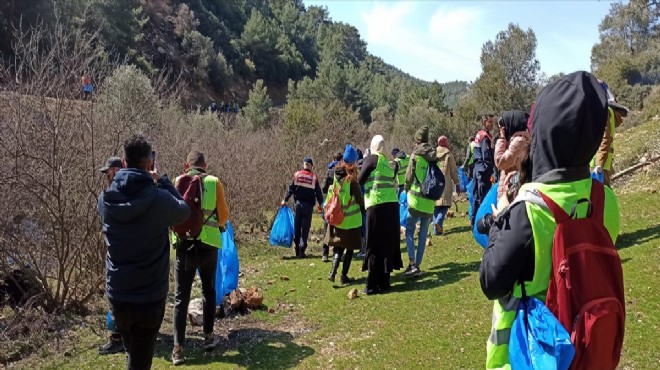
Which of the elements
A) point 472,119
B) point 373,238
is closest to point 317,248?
Answer: point 373,238

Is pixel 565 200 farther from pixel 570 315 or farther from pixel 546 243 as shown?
Answer: pixel 570 315

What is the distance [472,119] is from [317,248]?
26108mm

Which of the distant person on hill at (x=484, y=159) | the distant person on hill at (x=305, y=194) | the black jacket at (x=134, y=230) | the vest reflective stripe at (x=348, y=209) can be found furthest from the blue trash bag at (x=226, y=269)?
the distant person on hill at (x=484, y=159)

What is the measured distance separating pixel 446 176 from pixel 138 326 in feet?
26.8

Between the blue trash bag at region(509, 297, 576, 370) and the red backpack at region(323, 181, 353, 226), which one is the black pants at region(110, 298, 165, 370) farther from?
the red backpack at region(323, 181, 353, 226)

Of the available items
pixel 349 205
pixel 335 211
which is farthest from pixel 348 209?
pixel 335 211

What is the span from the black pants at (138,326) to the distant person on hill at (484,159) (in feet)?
23.2

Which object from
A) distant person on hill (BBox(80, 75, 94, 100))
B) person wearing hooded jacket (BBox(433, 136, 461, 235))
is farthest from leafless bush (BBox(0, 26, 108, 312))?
person wearing hooded jacket (BBox(433, 136, 461, 235))

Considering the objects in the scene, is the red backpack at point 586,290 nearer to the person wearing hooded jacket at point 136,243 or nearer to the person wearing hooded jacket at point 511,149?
the person wearing hooded jacket at point 511,149

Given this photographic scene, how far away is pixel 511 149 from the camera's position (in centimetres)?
346

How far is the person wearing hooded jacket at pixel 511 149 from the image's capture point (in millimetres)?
3144

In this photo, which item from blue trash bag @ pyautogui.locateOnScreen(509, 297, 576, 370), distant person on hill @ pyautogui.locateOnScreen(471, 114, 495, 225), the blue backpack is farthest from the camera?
distant person on hill @ pyautogui.locateOnScreen(471, 114, 495, 225)

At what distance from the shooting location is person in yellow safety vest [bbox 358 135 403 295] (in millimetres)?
7293

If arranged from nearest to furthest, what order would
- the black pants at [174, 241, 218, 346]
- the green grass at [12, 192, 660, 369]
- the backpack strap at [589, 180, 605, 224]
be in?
the backpack strap at [589, 180, 605, 224], the green grass at [12, 192, 660, 369], the black pants at [174, 241, 218, 346]
